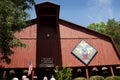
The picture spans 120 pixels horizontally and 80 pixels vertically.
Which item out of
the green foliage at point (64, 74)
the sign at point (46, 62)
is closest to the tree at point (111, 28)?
the sign at point (46, 62)

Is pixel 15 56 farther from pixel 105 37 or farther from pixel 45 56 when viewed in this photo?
pixel 105 37

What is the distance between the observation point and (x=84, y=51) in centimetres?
2338

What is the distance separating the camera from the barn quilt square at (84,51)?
2288 cm

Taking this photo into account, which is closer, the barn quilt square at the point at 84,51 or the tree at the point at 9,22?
the tree at the point at 9,22

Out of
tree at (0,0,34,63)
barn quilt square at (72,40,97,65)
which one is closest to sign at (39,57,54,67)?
barn quilt square at (72,40,97,65)

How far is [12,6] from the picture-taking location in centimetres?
1652

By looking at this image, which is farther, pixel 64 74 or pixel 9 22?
pixel 64 74

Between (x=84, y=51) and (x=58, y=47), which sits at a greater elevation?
(x=58, y=47)

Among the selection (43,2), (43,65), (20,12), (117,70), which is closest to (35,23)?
(43,2)

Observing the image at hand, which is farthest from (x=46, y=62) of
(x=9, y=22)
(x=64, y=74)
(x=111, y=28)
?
(x=111, y=28)

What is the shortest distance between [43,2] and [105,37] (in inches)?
335

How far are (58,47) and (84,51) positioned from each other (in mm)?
3013

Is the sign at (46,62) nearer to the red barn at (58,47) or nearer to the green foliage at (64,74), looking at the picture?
the red barn at (58,47)

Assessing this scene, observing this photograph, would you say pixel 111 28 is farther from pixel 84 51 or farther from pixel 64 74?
pixel 64 74
